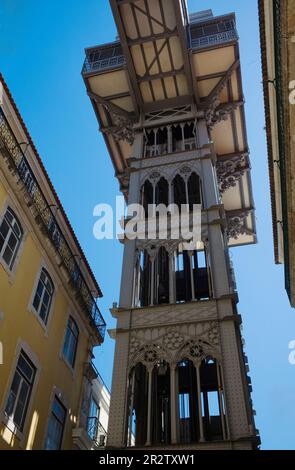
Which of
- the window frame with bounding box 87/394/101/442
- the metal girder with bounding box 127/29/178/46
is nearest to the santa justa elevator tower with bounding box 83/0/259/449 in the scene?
the metal girder with bounding box 127/29/178/46

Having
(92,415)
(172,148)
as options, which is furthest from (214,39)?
(92,415)

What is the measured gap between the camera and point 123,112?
21922 millimetres

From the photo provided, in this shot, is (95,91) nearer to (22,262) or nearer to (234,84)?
(234,84)

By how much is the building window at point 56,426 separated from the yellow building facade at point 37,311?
0.03 meters

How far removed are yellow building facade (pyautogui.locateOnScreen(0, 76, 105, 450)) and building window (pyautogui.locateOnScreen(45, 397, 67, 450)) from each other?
1.0 inches

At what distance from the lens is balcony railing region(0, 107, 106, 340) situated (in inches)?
487

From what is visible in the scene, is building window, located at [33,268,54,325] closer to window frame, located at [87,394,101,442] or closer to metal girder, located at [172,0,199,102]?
window frame, located at [87,394,101,442]

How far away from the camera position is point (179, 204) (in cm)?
1683

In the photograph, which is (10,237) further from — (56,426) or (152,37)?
(152,37)

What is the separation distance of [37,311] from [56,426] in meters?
3.33

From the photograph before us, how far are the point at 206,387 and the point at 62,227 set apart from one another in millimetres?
6946
